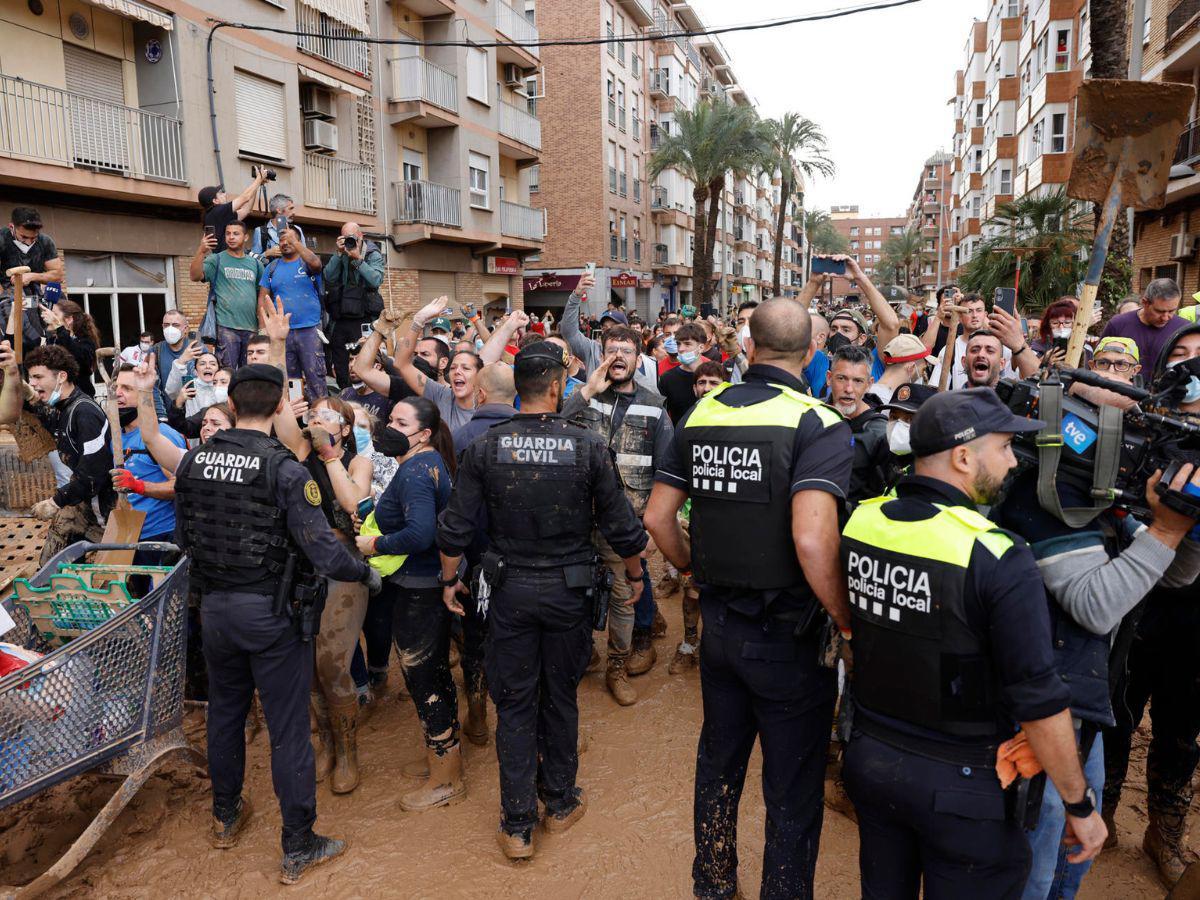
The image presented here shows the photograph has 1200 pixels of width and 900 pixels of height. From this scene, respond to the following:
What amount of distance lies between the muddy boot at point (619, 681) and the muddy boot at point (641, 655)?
0.17 m

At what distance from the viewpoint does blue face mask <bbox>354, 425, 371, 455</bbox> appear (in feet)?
16.0

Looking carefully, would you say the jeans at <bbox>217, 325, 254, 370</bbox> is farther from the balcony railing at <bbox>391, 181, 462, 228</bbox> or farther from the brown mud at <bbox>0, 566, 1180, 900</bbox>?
the balcony railing at <bbox>391, 181, 462, 228</bbox>

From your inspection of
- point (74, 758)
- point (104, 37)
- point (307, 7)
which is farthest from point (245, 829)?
point (307, 7)

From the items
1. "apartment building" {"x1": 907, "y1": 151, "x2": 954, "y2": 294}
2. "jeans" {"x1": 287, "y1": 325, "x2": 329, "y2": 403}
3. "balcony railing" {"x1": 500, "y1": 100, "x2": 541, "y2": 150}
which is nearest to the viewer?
"jeans" {"x1": 287, "y1": 325, "x2": 329, "y2": 403}

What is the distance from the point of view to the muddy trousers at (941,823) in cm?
218

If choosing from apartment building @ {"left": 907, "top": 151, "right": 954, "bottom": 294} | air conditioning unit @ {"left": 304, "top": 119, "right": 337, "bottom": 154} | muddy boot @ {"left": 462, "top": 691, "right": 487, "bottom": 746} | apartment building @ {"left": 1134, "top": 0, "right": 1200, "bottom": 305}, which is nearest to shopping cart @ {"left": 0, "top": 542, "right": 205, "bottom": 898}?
muddy boot @ {"left": 462, "top": 691, "right": 487, "bottom": 746}

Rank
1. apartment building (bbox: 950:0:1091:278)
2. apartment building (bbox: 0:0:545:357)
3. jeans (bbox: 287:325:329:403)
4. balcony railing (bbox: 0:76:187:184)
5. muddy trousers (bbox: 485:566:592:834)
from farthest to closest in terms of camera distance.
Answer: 1. apartment building (bbox: 950:0:1091:278)
2. apartment building (bbox: 0:0:545:357)
3. balcony railing (bbox: 0:76:187:184)
4. jeans (bbox: 287:325:329:403)
5. muddy trousers (bbox: 485:566:592:834)

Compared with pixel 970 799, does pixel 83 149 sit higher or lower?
higher

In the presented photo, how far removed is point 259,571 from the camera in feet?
11.5

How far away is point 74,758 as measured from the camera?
3.41 meters

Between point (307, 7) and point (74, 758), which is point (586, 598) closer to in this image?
point (74, 758)

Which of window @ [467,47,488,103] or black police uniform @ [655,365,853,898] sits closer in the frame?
black police uniform @ [655,365,853,898]

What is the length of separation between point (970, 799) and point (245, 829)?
3422 mm

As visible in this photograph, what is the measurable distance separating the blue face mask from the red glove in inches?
50.1
